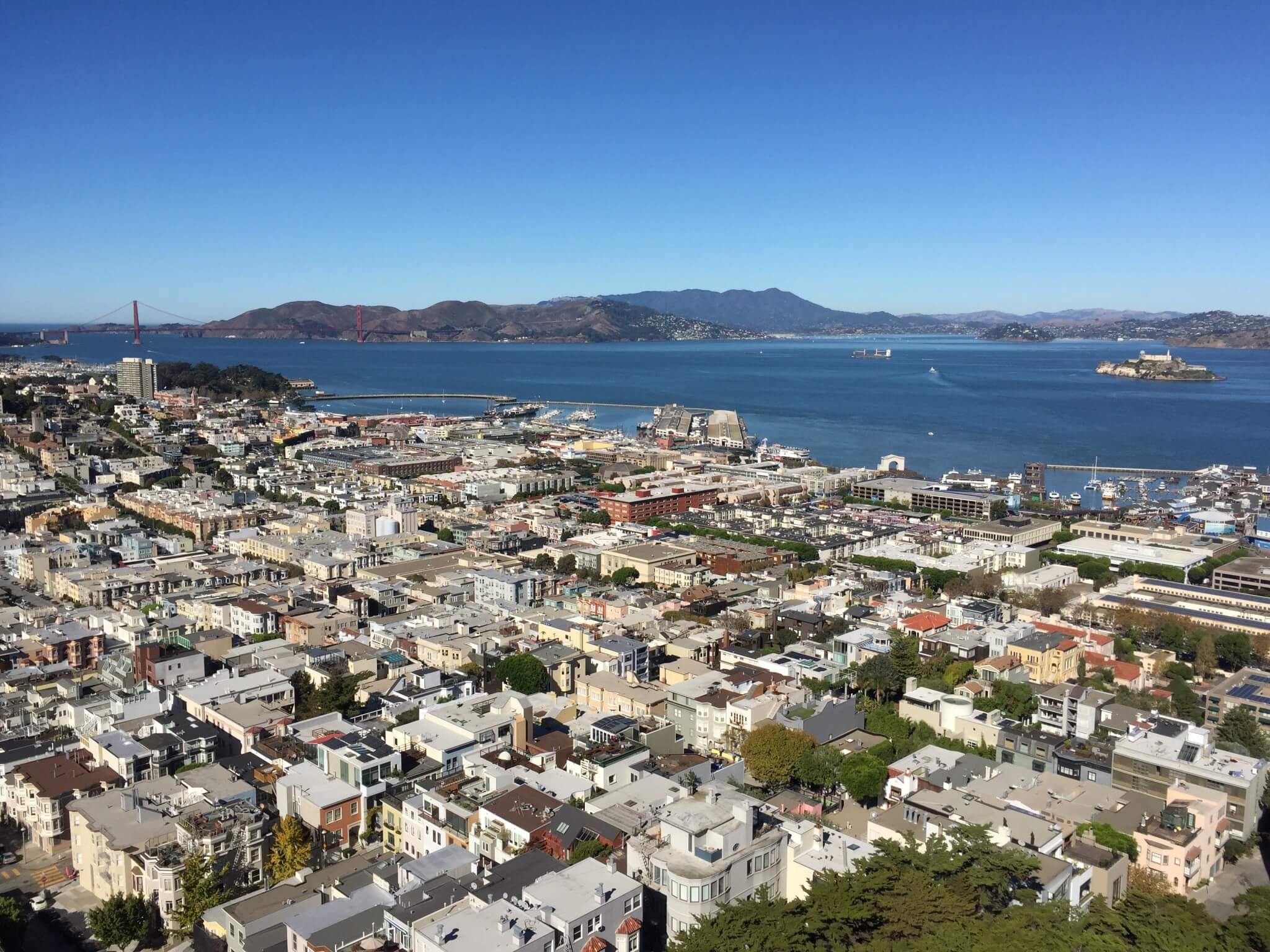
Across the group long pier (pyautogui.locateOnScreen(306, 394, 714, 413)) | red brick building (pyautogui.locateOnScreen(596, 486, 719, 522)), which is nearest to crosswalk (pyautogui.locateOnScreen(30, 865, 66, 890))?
red brick building (pyautogui.locateOnScreen(596, 486, 719, 522))

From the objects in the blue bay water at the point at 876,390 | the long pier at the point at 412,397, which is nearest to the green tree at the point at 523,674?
the blue bay water at the point at 876,390

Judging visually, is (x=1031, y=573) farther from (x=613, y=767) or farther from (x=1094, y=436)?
(x=1094, y=436)

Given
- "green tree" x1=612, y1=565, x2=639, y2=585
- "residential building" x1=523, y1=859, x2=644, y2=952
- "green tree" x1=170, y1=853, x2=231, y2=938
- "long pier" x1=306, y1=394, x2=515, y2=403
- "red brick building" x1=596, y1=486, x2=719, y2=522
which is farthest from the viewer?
"long pier" x1=306, y1=394, x2=515, y2=403

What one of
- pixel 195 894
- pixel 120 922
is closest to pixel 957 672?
pixel 195 894

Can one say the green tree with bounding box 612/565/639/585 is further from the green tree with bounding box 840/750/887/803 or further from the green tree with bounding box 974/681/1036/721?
the green tree with bounding box 840/750/887/803

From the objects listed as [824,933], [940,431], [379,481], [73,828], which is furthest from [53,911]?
[940,431]

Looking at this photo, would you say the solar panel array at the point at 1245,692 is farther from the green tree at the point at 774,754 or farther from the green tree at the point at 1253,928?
the green tree at the point at 1253,928

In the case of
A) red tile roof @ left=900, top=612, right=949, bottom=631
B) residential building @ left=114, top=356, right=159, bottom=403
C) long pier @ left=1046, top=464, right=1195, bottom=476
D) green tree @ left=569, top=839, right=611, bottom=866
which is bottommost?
red tile roof @ left=900, top=612, right=949, bottom=631
